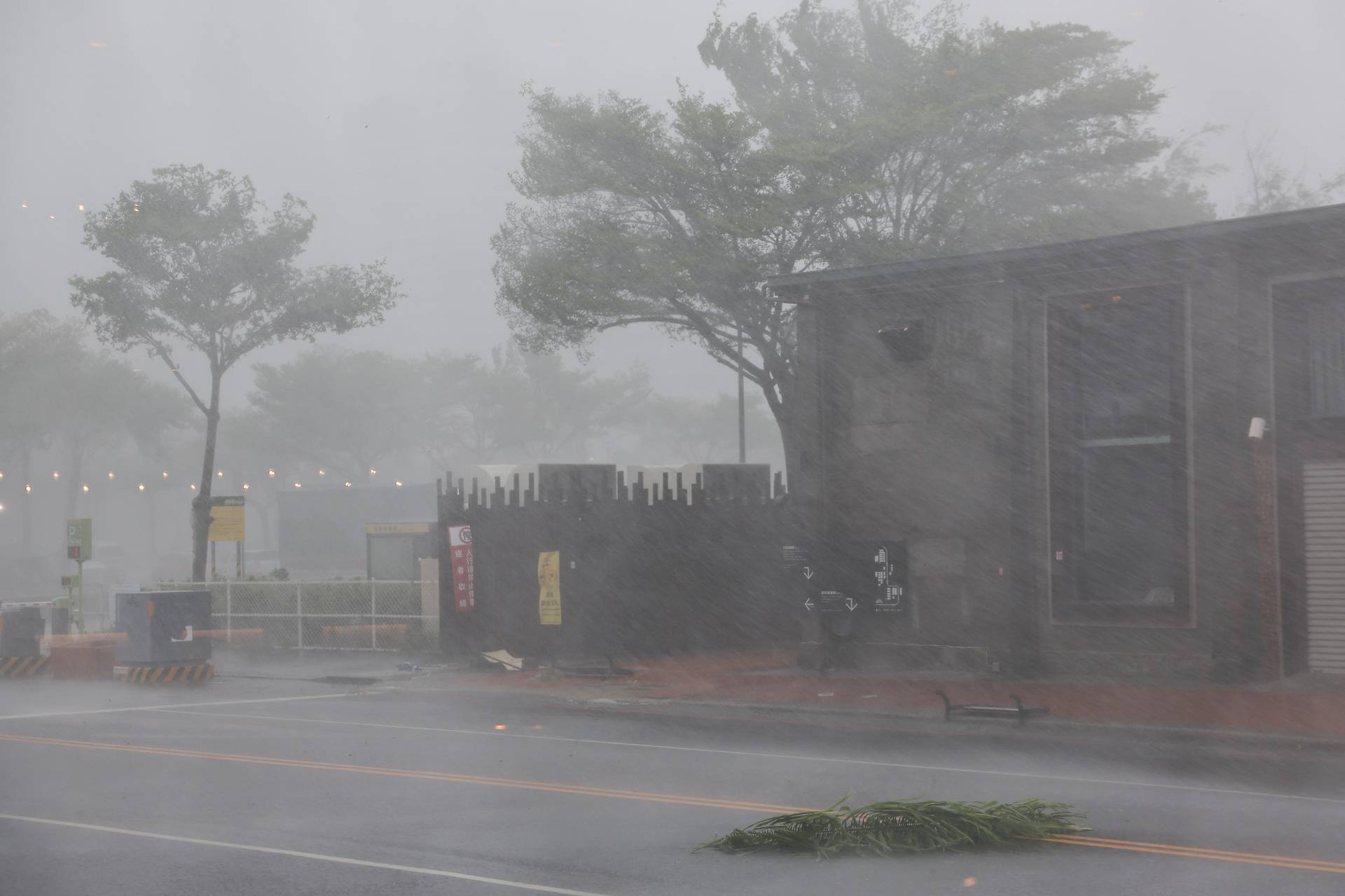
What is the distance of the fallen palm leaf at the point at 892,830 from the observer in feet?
27.4

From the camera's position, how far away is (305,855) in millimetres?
8414

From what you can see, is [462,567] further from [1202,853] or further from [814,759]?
[1202,853]

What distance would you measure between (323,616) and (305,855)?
59.3ft

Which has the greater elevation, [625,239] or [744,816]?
[625,239]

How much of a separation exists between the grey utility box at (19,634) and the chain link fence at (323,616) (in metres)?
3.35

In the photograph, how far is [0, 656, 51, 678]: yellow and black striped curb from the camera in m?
24.4

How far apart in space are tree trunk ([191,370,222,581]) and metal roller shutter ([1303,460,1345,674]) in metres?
25.1

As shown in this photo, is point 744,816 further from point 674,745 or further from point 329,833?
point 674,745

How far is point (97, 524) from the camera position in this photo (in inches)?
4050

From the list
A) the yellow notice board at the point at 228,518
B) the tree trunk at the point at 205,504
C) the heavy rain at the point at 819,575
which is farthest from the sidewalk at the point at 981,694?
the tree trunk at the point at 205,504

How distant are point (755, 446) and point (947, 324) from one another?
250ft

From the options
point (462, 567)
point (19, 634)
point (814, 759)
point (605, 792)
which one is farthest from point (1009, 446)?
point (19, 634)

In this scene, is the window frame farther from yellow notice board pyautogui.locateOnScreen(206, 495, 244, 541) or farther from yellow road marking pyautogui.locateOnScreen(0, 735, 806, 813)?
yellow notice board pyautogui.locateOnScreen(206, 495, 244, 541)

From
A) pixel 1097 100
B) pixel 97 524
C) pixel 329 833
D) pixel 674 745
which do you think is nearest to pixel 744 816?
pixel 329 833
